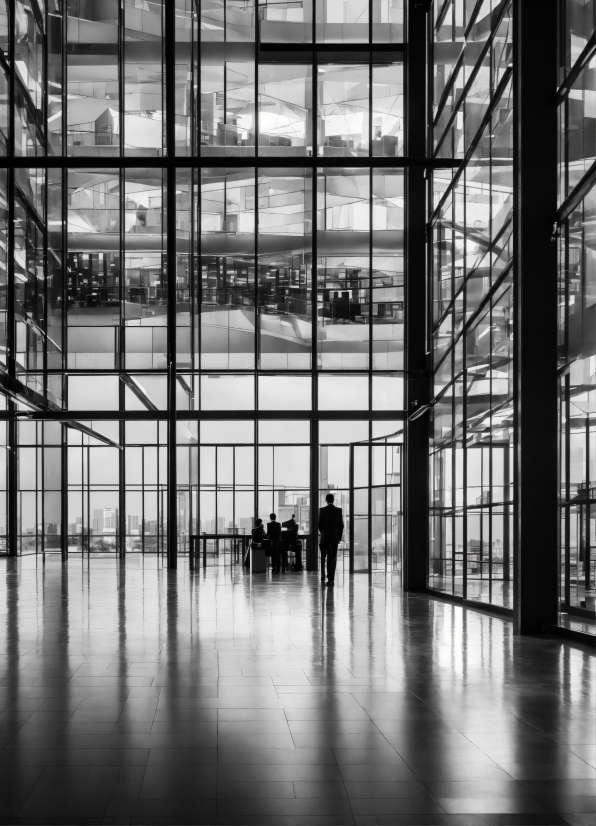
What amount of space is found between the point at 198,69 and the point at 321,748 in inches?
848

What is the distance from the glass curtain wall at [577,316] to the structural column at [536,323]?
0.12m

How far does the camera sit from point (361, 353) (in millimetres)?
23328

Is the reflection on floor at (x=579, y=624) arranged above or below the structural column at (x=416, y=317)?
below

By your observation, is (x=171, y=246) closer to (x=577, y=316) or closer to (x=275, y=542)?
(x=275, y=542)

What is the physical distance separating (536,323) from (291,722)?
6086 mm

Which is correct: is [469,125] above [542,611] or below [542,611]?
above

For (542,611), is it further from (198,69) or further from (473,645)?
(198,69)

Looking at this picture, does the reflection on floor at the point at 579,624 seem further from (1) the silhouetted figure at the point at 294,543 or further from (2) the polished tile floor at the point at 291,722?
(1) the silhouetted figure at the point at 294,543

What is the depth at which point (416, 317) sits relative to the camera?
64.6 ft

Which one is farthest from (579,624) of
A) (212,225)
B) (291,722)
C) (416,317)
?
(212,225)

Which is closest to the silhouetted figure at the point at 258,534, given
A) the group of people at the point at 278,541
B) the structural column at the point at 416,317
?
the group of people at the point at 278,541

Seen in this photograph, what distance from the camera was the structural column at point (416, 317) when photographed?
1852cm

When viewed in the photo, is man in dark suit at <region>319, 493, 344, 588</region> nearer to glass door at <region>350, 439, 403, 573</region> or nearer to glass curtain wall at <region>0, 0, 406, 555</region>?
glass door at <region>350, 439, 403, 573</region>

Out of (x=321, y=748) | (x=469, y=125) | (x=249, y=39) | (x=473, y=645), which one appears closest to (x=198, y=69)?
(x=249, y=39)
